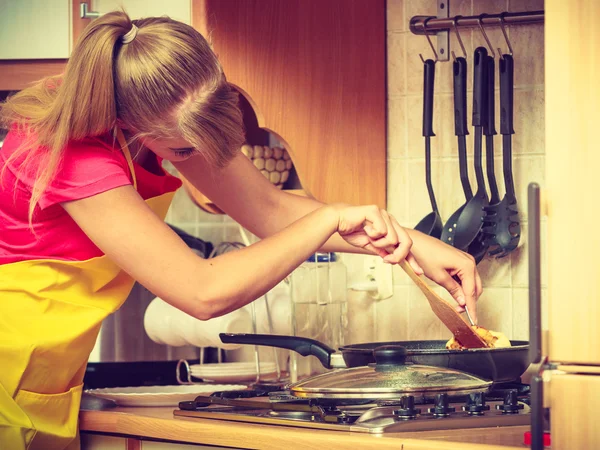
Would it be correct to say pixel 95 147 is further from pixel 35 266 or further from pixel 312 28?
pixel 312 28

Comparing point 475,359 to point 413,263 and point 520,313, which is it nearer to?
point 413,263

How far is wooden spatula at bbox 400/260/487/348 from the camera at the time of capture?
1.30 meters

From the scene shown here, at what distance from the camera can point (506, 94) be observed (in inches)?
62.7

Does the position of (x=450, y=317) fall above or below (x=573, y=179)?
below

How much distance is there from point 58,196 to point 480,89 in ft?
2.34

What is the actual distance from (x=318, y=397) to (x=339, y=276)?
0.49 metres

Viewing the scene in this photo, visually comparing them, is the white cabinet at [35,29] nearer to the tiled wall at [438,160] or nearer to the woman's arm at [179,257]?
the tiled wall at [438,160]

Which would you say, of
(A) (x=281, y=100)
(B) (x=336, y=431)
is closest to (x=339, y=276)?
(A) (x=281, y=100)

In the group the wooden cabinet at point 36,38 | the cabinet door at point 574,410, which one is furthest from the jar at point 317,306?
the cabinet door at point 574,410

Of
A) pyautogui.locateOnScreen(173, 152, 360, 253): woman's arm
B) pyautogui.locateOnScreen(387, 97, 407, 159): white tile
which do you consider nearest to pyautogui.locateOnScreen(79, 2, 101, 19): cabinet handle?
pyautogui.locateOnScreen(173, 152, 360, 253): woman's arm

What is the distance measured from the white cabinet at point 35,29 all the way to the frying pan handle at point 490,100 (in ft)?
2.48

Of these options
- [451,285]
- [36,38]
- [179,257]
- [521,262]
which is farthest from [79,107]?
[521,262]

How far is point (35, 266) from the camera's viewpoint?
1.32m

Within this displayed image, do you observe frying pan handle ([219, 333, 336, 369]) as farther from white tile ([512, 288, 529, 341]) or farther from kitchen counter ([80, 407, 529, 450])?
white tile ([512, 288, 529, 341])
